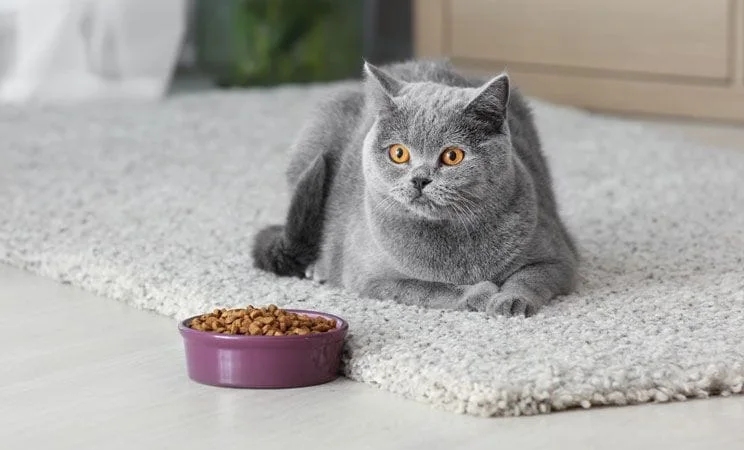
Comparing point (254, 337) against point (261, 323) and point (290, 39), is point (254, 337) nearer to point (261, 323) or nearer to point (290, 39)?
point (261, 323)

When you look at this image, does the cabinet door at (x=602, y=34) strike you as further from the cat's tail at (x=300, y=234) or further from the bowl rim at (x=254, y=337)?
the bowl rim at (x=254, y=337)

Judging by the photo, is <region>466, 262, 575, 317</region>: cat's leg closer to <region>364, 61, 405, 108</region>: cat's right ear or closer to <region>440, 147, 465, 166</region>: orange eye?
<region>440, 147, 465, 166</region>: orange eye

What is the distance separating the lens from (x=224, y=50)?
4762mm

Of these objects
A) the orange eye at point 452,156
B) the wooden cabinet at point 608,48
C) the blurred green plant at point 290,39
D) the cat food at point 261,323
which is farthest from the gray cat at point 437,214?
the blurred green plant at point 290,39

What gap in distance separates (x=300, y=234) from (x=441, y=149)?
420 mm

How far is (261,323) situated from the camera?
1604mm

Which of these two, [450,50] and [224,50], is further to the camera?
[224,50]

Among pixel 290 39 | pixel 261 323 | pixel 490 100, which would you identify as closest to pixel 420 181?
pixel 490 100

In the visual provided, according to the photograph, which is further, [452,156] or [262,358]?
[452,156]

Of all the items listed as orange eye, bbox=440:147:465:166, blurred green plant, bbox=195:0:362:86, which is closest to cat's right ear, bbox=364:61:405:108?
orange eye, bbox=440:147:465:166

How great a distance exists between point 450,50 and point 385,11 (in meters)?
0.52

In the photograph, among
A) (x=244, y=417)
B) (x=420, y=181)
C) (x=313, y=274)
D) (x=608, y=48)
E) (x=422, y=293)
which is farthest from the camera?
(x=608, y=48)

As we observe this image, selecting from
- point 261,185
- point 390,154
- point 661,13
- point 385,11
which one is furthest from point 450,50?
point 390,154

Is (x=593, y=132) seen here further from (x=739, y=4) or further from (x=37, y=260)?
(x=37, y=260)
